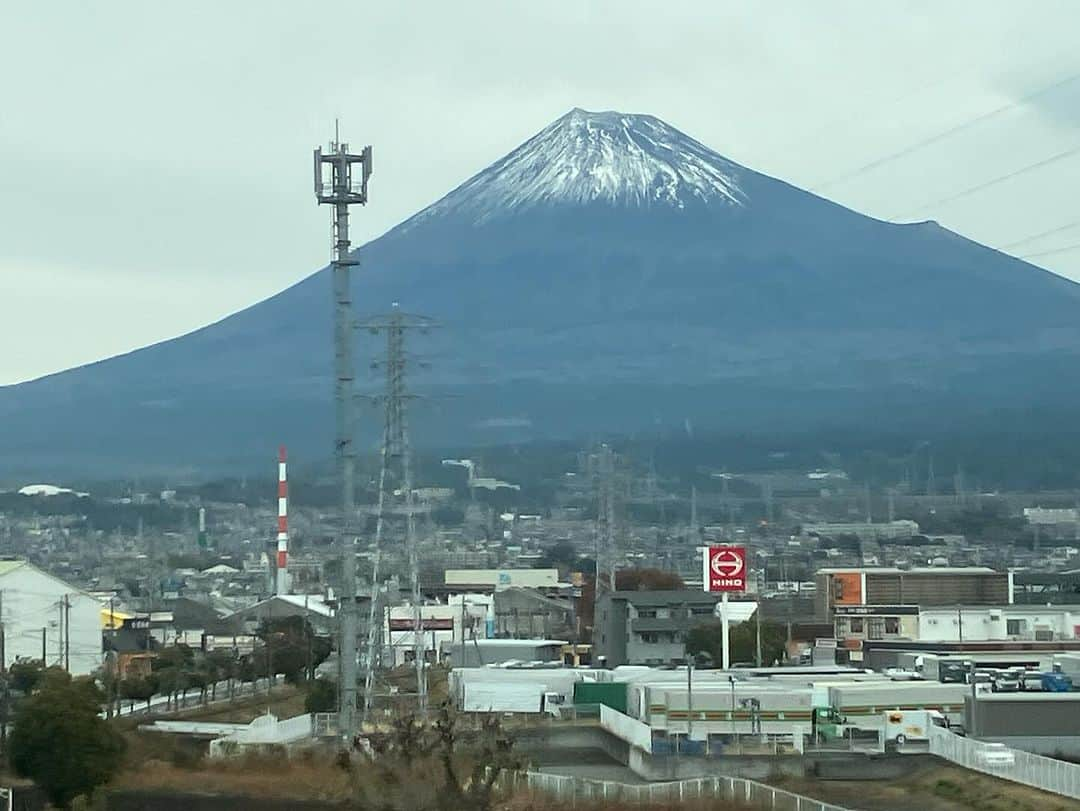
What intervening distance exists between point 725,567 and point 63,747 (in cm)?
1398

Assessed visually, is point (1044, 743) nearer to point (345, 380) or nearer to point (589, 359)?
point (345, 380)

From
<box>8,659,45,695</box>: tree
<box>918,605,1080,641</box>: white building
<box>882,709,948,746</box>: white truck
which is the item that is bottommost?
<box>882,709,948,746</box>: white truck

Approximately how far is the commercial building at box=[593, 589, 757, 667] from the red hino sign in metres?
12.6

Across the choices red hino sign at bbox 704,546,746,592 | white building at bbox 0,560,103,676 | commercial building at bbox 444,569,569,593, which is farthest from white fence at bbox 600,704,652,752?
commercial building at bbox 444,569,569,593

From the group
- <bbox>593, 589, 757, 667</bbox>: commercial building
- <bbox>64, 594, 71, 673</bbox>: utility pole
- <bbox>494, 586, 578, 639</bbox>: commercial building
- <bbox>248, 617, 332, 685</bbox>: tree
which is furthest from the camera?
<bbox>494, 586, 578, 639</bbox>: commercial building

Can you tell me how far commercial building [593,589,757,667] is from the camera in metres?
46.3

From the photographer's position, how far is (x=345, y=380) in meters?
23.2

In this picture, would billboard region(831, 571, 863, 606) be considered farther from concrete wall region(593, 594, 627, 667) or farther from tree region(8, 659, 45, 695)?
tree region(8, 659, 45, 695)

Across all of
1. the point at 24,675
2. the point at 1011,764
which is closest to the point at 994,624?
the point at 24,675

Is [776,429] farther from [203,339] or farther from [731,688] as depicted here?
[731,688]

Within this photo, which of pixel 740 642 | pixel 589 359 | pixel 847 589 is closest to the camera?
pixel 740 642

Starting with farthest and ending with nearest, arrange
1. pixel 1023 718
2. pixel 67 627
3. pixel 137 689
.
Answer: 1. pixel 67 627
2. pixel 137 689
3. pixel 1023 718

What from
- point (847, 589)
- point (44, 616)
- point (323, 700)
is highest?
point (847, 589)

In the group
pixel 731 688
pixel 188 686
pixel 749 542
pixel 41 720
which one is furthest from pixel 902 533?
pixel 41 720
